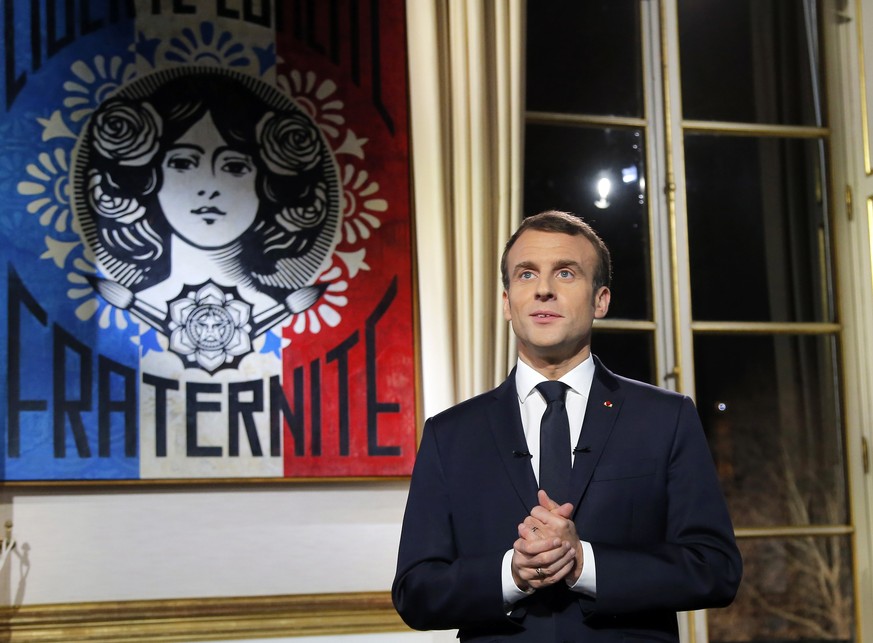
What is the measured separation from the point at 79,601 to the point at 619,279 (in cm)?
196

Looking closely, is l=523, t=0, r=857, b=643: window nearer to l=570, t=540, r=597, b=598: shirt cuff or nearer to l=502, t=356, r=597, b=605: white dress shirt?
l=502, t=356, r=597, b=605: white dress shirt

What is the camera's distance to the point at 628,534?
1562 mm

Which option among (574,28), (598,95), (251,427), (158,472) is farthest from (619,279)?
(158,472)

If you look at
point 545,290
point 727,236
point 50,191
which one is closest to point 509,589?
point 545,290

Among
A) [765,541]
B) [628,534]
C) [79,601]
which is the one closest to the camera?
[628,534]

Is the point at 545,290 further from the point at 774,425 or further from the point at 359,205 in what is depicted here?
the point at 774,425

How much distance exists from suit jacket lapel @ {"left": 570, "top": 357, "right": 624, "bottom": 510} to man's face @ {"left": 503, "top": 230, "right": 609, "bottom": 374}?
0.05 meters

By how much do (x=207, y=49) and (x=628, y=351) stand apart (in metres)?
1.66

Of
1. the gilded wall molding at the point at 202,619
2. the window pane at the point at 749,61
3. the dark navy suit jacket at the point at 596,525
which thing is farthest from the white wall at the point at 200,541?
the window pane at the point at 749,61

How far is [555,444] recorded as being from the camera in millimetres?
1598

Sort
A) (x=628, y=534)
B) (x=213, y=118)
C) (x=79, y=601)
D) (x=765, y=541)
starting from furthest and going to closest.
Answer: (x=765, y=541), (x=213, y=118), (x=79, y=601), (x=628, y=534)

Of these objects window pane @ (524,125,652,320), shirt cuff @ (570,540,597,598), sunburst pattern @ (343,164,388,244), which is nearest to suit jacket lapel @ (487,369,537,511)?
shirt cuff @ (570,540,597,598)

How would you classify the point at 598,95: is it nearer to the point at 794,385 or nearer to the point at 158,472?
the point at 794,385

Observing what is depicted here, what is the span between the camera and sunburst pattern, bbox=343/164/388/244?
10.2 feet
